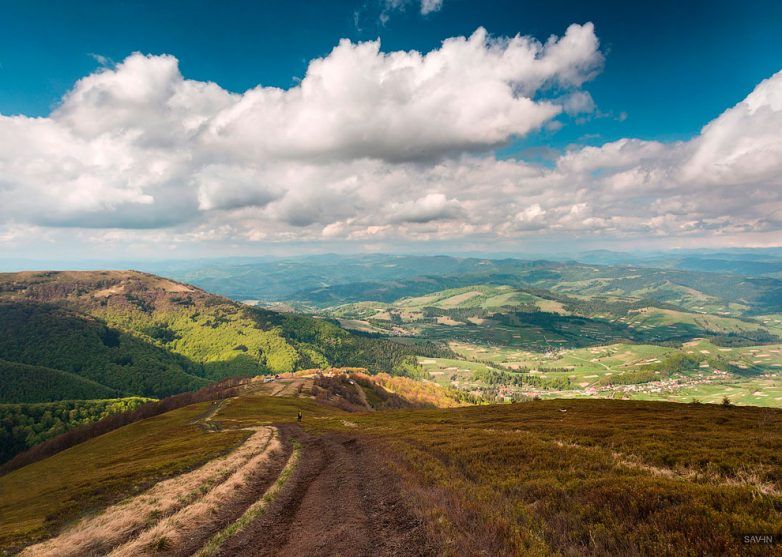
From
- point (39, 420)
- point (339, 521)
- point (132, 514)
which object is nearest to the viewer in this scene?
point (339, 521)

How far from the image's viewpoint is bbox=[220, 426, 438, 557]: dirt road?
14148 millimetres

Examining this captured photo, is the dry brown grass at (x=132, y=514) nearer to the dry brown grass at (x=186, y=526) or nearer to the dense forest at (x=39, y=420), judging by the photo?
the dry brown grass at (x=186, y=526)

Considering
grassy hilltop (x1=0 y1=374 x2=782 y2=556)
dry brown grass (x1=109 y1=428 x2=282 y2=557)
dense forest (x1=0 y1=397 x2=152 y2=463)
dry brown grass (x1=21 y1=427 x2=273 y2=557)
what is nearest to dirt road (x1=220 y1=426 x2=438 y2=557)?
grassy hilltop (x1=0 y1=374 x2=782 y2=556)

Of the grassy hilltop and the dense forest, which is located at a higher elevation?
the grassy hilltop

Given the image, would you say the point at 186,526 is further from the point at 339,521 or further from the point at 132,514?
the point at 339,521

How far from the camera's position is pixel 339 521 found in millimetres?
17672

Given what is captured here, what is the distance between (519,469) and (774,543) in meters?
13.9

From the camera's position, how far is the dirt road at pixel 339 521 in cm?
1415

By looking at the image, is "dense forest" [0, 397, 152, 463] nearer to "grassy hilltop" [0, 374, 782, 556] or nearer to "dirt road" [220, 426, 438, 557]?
"grassy hilltop" [0, 374, 782, 556]

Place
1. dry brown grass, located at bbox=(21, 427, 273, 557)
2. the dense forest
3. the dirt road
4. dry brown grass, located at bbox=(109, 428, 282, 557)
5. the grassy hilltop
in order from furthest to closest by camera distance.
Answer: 1. the dense forest
2. dry brown grass, located at bbox=(21, 427, 273, 557)
3. dry brown grass, located at bbox=(109, 428, 282, 557)
4. the dirt road
5. the grassy hilltop

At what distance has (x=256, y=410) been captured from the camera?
388 ft

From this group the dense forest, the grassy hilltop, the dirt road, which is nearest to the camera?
the grassy hilltop

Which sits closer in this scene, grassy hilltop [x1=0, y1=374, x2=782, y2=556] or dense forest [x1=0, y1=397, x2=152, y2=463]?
grassy hilltop [x1=0, y1=374, x2=782, y2=556]

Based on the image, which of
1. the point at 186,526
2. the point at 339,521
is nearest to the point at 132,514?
the point at 186,526
